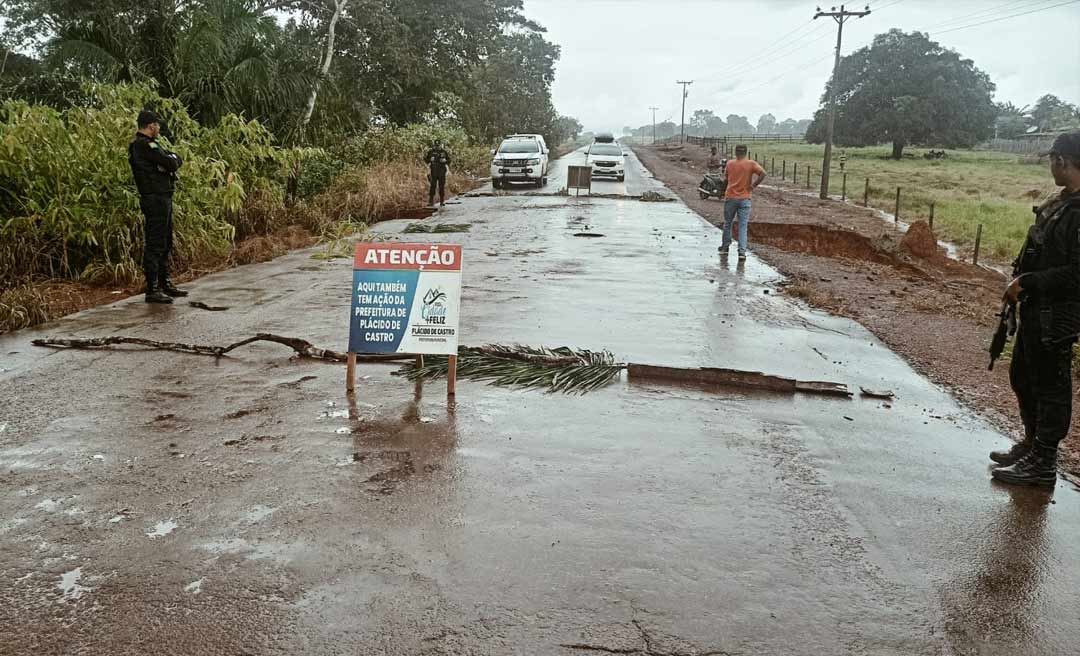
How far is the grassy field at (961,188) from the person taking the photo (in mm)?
21547

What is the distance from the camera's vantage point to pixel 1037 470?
184 inches

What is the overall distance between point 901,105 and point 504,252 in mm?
61267

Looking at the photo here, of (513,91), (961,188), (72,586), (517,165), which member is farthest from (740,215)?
(513,91)

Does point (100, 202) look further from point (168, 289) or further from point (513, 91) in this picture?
point (513, 91)

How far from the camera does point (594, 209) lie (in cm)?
2236

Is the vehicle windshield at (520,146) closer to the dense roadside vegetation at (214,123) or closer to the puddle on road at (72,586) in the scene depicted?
the dense roadside vegetation at (214,123)

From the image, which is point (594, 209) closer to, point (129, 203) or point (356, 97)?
point (356, 97)

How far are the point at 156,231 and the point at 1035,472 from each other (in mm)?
8233

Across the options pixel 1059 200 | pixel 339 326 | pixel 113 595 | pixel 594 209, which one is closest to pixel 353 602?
pixel 113 595

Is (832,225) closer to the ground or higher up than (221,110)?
closer to the ground

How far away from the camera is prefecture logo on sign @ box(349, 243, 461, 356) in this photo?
5.93 m

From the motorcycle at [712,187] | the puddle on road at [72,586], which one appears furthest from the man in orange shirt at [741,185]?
the motorcycle at [712,187]

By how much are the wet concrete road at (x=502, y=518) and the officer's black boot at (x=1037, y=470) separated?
0.33 ft

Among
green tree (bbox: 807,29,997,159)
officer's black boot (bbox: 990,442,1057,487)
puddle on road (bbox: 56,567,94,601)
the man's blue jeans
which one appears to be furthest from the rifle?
green tree (bbox: 807,29,997,159)
